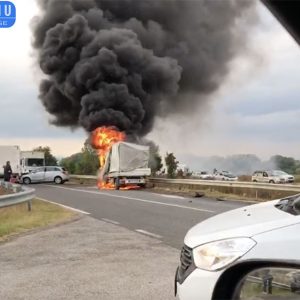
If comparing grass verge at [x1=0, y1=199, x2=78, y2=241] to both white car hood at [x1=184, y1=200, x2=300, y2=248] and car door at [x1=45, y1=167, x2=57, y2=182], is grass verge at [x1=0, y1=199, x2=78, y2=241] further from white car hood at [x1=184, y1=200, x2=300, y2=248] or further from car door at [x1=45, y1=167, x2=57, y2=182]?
car door at [x1=45, y1=167, x2=57, y2=182]

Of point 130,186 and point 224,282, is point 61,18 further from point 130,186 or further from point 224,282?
point 224,282

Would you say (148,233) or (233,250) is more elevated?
(233,250)

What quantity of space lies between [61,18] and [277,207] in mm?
39434

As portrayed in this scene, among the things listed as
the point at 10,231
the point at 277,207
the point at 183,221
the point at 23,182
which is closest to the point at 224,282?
the point at 277,207

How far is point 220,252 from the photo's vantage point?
2.81 metres

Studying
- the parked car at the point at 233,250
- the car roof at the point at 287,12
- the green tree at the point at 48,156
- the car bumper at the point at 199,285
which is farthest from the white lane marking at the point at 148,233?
the green tree at the point at 48,156

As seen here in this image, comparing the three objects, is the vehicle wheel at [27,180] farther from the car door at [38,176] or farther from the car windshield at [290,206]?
the car windshield at [290,206]

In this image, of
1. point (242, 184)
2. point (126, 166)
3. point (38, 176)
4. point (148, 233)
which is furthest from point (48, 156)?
point (148, 233)

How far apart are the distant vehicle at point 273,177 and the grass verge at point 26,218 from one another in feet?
84.0

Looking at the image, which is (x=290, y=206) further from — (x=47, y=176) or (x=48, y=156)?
(x=48, y=156)

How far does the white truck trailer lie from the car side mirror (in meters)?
23.9

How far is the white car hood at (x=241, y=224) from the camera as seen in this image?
9.05ft

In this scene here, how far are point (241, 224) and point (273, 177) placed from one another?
36.8 meters

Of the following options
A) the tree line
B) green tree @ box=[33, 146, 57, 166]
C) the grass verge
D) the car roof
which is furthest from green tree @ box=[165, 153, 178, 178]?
green tree @ box=[33, 146, 57, 166]
